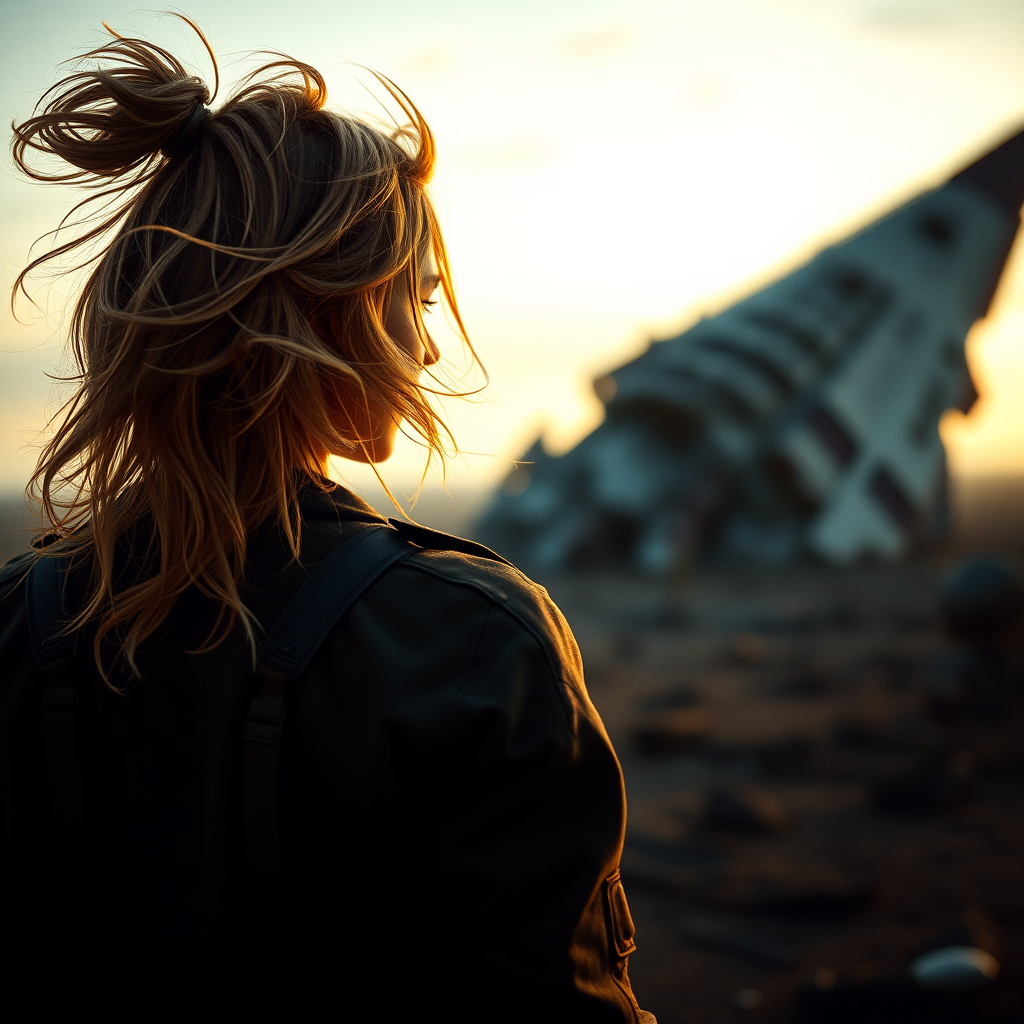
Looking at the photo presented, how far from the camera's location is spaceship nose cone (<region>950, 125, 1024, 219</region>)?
82.1ft

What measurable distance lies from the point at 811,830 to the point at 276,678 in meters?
6.66

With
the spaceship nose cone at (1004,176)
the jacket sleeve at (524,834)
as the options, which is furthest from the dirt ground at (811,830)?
the spaceship nose cone at (1004,176)

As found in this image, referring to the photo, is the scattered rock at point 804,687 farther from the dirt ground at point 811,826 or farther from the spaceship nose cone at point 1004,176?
the spaceship nose cone at point 1004,176

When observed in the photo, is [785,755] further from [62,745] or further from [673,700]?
[62,745]

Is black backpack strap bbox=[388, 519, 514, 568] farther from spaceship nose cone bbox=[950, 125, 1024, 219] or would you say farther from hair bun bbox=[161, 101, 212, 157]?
spaceship nose cone bbox=[950, 125, 1024, 219]

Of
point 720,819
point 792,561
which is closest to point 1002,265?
point 792,561

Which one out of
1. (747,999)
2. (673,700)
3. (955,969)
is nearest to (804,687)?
(673,700)

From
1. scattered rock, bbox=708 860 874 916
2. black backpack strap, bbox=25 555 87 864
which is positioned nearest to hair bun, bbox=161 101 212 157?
black backpack strap, bbox=25 555 87 864

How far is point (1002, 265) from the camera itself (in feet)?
82.6

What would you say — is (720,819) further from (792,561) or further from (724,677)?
(792,561)

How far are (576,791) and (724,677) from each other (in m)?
11.2

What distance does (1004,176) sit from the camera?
82.2ft

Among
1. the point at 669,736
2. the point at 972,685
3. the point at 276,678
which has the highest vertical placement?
the point at 972,685

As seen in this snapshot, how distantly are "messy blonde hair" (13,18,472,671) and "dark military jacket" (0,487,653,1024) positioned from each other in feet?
0.36
